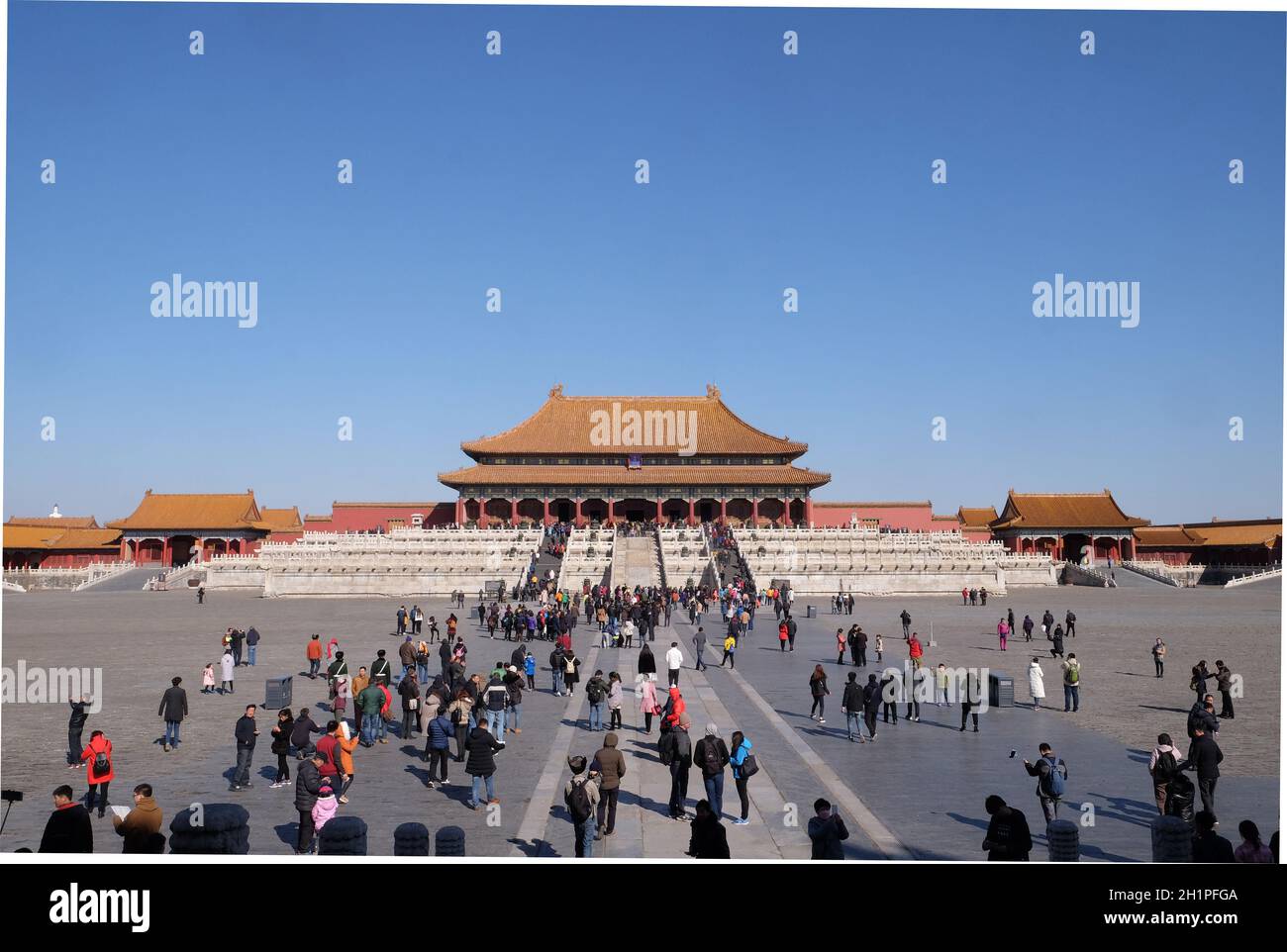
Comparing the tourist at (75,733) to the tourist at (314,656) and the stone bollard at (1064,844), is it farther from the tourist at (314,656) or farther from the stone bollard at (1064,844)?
the stone bollard at (1064,844)

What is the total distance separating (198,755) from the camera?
14117mm

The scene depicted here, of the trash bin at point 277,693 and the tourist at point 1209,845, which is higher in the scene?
the tourist at point 1209,845

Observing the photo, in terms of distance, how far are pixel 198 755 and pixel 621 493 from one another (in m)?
56.0

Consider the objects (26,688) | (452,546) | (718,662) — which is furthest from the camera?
(452,546)

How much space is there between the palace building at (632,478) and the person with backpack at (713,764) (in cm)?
5547

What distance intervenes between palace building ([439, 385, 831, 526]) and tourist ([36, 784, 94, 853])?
5839 centimetres

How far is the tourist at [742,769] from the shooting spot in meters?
10.9

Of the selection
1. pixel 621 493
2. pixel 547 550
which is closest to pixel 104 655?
pixel 547 550

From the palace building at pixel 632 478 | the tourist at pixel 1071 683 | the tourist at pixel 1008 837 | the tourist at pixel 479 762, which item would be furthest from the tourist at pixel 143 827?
the palace building at pixel 632 478

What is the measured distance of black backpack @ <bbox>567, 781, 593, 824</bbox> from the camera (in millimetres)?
9469

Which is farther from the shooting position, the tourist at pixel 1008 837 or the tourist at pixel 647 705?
the tourist at pixel 647 705

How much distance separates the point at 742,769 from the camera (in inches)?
438

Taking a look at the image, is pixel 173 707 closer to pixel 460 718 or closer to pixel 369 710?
pixel 369 710
